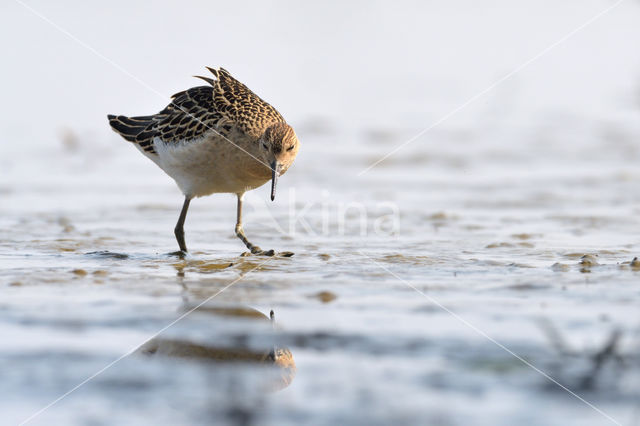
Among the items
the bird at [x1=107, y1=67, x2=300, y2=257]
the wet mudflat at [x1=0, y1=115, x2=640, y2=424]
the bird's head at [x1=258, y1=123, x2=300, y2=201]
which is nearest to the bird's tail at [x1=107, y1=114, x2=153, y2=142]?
the bird at [x1=107, y1=67, x2=300, y2=257]

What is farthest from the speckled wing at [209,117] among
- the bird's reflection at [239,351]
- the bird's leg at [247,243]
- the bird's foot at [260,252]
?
the bird's reflection at [239,351]

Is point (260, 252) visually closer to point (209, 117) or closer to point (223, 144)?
point (223, 144)

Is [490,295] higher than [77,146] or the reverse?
the reverse

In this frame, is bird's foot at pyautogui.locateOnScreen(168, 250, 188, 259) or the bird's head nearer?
bird's foot at pyautogui.locateOnScreen(168, 250, 188, 259)

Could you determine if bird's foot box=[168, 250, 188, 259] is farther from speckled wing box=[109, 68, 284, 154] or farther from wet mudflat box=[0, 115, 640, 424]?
speckled wing box=[109, 68, 284, 154]

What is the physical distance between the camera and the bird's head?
7.23 metres

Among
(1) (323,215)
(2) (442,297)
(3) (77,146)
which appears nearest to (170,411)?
(2) (442,297)

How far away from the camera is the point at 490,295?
5418 millimetres

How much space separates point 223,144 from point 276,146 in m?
0.52

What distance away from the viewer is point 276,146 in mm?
7227

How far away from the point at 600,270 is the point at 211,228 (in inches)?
164

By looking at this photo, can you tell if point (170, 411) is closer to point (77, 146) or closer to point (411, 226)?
point (411, 226)

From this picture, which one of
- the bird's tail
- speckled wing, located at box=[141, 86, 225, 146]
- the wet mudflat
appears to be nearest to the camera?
the wet mudflat

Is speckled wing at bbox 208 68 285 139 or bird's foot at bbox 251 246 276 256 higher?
speckled wing at bbox 208 68 285 139
